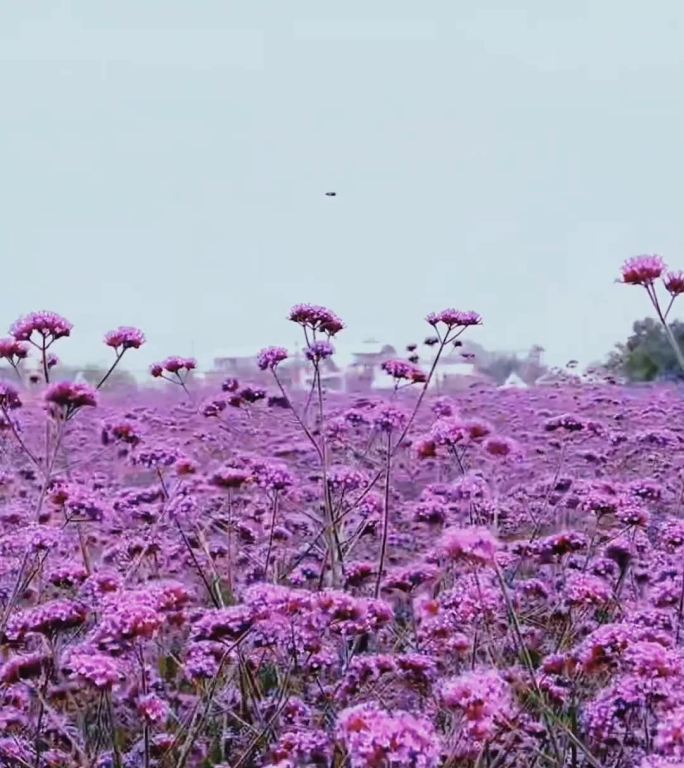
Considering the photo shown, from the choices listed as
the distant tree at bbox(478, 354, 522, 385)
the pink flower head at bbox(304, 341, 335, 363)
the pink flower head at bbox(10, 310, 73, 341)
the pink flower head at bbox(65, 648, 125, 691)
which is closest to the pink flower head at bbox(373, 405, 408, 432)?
the pink flower head at bbox(304, 341, 335, 363)

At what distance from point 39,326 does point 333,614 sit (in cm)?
194

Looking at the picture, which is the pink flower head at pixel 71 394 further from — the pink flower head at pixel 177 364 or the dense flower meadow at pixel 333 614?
the pink flower head at pixel 177 364

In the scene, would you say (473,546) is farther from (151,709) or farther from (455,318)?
(455,318)

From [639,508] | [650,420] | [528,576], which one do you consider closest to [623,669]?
[639,508]

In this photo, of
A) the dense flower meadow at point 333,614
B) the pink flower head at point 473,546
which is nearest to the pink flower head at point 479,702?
the dense flower meadow at point 333,614

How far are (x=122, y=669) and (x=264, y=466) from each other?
210 cm

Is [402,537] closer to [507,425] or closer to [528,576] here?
[528,576]

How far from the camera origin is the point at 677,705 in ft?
9.04

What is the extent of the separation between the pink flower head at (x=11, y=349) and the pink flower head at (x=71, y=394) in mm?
547

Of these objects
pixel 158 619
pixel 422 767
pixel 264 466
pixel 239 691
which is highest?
→ pixel 264 466

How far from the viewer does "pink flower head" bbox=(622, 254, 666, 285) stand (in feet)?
12.9

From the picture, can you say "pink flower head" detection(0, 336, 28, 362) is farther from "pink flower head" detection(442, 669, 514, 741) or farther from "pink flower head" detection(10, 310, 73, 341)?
"pink flower head" detection(442, 669, 514, 741)

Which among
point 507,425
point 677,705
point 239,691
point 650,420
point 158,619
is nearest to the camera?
point 677,705

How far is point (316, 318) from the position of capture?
515 cm
